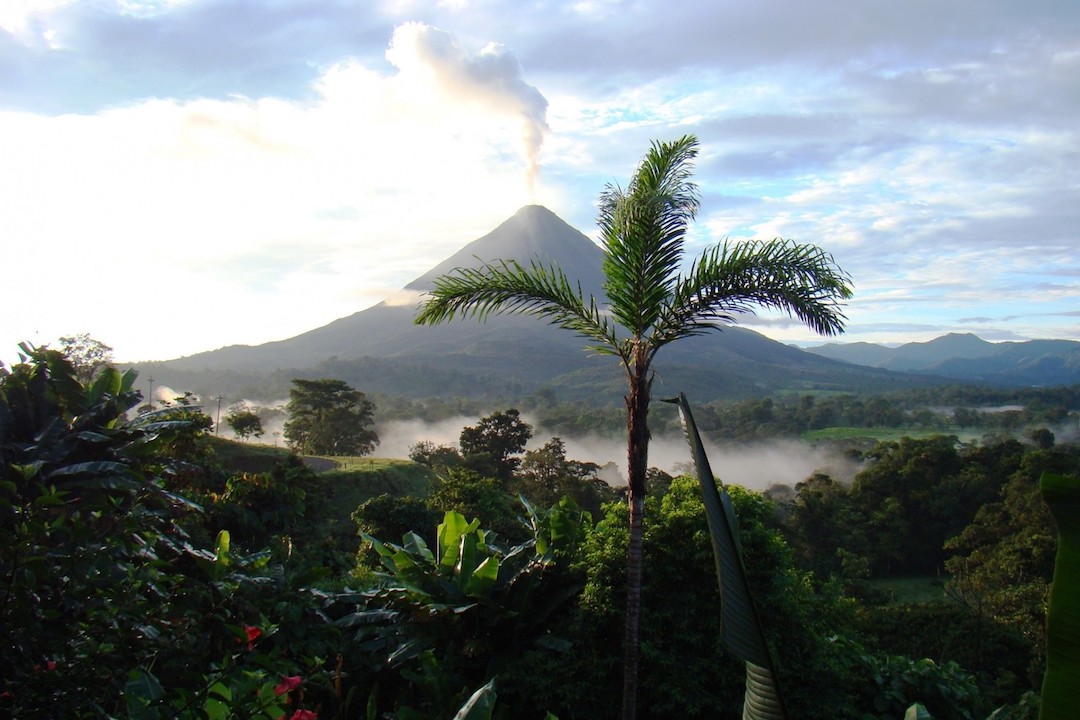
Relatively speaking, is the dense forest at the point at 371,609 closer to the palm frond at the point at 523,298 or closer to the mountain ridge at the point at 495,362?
the palm frond at the point at 523,298

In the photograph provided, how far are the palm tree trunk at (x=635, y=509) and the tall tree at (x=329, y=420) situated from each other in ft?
116

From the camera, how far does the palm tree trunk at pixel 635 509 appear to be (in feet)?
15.7

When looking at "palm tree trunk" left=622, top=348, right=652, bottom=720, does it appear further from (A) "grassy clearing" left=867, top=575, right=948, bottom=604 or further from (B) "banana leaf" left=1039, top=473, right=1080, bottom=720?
(A) "grassy clearing" left=867, top=575, right=948, bottom=604

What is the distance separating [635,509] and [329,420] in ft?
120

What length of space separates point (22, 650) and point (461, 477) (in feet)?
41.0

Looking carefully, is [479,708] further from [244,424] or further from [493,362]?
[493,362]

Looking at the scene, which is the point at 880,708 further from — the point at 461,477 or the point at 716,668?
the point at 461,477

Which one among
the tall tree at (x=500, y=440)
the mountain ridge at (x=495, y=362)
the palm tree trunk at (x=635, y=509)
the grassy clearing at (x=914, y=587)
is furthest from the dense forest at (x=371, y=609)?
the mountain ridge at (x=495, y=362)

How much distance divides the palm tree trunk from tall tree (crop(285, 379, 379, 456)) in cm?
3532

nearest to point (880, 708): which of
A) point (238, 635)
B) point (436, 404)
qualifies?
point (238, 635)

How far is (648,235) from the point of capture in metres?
4.90

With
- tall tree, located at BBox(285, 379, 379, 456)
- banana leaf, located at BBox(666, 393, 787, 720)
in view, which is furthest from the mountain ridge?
banana leaf, located at BBox(666, 393, 787, 720)

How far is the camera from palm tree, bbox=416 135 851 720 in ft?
15.8

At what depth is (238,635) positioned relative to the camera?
3.06 m
